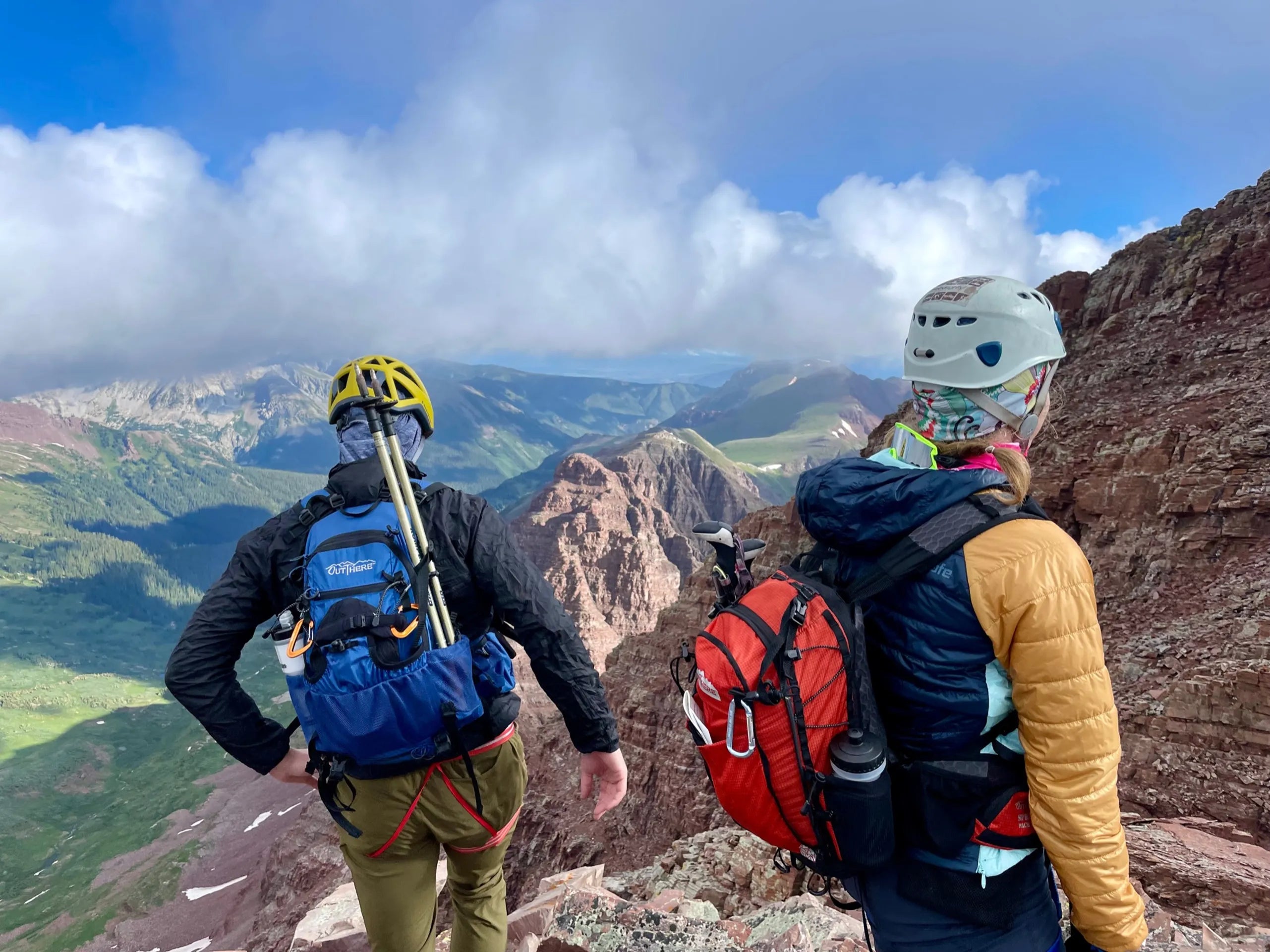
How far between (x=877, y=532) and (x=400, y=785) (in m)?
3.38

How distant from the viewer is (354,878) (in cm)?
456

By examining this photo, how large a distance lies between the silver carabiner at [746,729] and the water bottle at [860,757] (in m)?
0.37

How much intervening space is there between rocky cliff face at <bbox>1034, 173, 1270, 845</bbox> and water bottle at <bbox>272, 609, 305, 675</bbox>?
13747 mm

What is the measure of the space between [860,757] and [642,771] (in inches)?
1227

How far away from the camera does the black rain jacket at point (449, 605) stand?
4.19 meters

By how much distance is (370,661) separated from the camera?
12.1ft

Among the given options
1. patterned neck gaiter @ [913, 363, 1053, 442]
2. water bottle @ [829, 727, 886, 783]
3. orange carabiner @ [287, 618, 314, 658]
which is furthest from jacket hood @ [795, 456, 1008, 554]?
orange carabiner @ [287, 618, 314, 658]

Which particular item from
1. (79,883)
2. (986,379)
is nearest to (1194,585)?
(986,379)

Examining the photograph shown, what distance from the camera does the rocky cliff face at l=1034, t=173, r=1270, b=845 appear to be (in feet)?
39.7

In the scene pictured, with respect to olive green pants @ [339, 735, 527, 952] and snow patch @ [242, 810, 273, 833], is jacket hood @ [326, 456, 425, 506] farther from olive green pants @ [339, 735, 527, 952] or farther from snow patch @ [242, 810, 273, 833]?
snow patch @ [242, 810, 273, 833]

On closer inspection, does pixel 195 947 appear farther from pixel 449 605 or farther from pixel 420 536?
pixel 420 536

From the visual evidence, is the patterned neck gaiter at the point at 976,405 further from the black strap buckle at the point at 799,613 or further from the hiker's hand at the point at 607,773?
the hiker's hand at the point at 607,773

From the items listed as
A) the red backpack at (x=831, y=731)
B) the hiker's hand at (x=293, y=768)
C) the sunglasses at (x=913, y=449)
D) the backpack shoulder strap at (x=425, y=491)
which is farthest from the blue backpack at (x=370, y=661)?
the sunglasses at (x=913, y=449)

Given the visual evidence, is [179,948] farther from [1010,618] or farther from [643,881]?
[1010,618]
